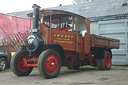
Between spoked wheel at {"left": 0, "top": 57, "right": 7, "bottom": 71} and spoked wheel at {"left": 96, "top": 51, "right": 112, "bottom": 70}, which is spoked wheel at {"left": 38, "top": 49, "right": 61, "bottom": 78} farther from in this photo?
spoked wheel at {"left": 0, "top": 57, "right": 7, "bottom": 71}

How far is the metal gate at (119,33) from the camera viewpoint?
1355 centimetres

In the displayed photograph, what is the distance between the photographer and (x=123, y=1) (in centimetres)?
1720

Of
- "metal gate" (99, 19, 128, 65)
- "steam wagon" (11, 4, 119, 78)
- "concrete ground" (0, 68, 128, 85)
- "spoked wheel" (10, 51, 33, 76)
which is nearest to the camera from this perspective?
"concrete ground" (0, 68, 128, 85)

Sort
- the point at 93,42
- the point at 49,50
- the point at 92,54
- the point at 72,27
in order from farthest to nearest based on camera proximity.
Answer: the point at 92,54 < the point at 93,42 < the point at 72,27 < the point at 49,50

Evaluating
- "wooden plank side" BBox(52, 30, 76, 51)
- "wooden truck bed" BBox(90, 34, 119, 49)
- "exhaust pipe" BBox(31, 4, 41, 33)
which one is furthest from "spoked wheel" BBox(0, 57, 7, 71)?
"wooden truck bed" BBox(90, 34, 119, 49)

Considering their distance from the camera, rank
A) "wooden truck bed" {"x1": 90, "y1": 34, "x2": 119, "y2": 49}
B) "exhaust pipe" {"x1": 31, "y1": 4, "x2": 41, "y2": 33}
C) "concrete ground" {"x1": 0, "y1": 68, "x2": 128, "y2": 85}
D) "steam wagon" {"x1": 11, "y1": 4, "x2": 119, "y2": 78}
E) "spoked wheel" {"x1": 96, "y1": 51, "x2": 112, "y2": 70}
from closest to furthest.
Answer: "concrete ground" {"x1": 0, "y1": 68, "x2": 128, "y2": 85}, "steam wagon" {"x1": 11, "y1": 4, "x2": 119, "y2": 78}, "exhaust pipe" {"x1": 31, "y1": 4, "x2": 41, "y2": 33}, "wooden truck bed" {"x1": 90, "y1": 34, "x2": 119, "y2": 49}, "spoked wheel" {"x1": 96, "y1": 51, "x2": 112, "y2": 70}

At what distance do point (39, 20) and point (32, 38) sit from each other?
1127 millimetres

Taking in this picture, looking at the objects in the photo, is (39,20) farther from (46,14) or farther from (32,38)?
(32,38)

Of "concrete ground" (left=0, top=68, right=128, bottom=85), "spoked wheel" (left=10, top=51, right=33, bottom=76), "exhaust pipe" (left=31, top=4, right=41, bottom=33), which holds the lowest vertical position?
"concrete ground" (left=0, top=68, right=128, bottom=85)

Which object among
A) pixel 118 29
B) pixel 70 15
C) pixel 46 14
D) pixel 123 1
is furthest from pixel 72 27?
pixel 123 1

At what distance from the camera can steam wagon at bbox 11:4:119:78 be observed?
7.31 m

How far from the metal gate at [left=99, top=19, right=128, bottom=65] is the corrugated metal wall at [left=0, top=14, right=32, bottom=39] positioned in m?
5.84

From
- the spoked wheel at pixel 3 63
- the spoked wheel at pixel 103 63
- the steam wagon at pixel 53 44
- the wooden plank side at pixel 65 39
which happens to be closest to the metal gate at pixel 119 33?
the spoked wheel at pixel 103 63

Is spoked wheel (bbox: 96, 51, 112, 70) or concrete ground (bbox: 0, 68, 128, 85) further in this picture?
spoked wheel (bbox: 96, 51, 112, 70)
